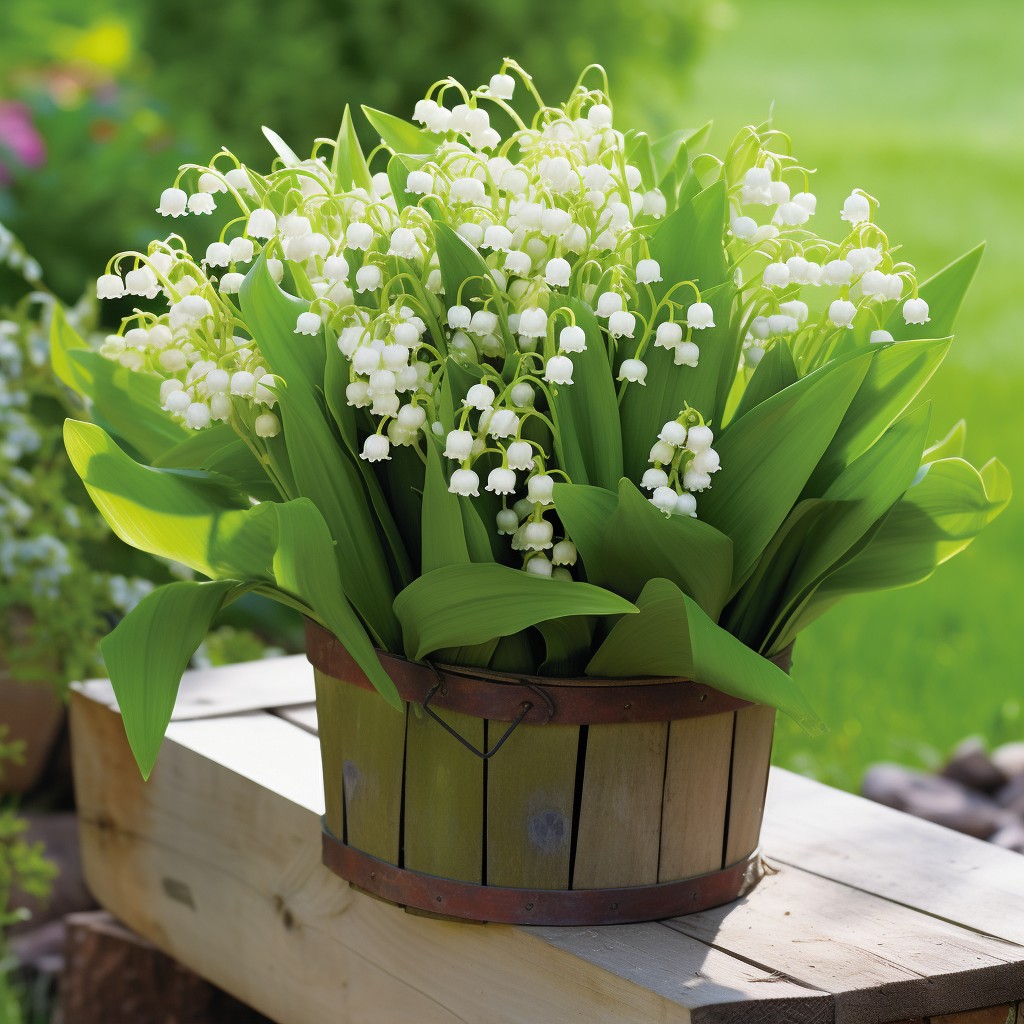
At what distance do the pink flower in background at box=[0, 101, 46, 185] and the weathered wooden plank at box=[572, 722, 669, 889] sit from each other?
2907mm

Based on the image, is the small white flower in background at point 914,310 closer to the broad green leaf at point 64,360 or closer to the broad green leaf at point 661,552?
the broad green leaf at point 661,552

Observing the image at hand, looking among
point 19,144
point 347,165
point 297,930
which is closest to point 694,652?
point 347,165

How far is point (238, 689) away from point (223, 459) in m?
0.83

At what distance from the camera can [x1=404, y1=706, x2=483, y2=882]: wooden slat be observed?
4.43ft

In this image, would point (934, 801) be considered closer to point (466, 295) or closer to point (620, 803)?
point (620, 803)

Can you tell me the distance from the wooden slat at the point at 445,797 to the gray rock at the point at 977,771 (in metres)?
1.89

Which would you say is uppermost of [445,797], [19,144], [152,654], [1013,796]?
[19,144]

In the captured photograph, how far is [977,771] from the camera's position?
9.76 feet

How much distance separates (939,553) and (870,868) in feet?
1.29

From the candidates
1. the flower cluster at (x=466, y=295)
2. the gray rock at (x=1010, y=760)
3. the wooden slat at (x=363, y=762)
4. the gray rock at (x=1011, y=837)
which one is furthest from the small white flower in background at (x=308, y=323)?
the gray rock at (x=1010, y=760)

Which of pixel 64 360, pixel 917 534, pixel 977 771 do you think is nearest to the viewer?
pixel 917 534

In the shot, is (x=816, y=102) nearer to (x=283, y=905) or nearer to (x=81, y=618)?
(x=81, y=618)

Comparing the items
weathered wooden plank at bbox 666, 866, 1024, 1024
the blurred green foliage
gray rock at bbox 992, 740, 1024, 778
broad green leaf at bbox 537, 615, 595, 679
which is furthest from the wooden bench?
the blurred green foliage

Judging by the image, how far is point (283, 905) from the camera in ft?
5.74
